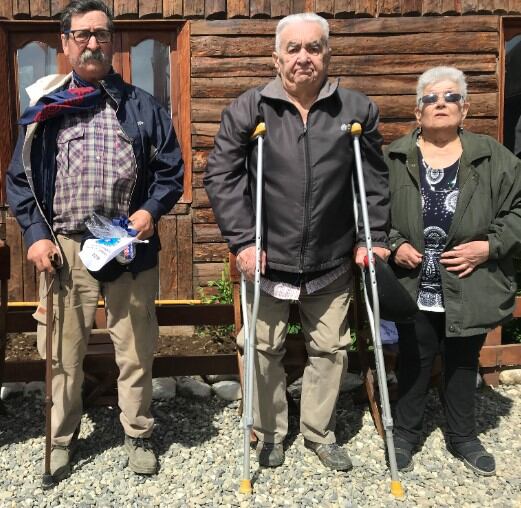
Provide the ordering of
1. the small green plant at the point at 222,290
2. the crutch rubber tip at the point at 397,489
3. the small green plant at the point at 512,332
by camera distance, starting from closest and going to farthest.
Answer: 1. the crutch rubber tip at the point at 397,489
2. the small green plant at the point at 512,332
3. the small green plant at the point at 222,290

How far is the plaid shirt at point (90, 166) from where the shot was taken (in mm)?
2900

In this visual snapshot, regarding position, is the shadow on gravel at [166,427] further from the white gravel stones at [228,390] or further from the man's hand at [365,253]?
the man's hand at [365,253]

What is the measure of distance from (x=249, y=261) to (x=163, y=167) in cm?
68

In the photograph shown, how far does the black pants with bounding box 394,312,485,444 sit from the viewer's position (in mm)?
3203

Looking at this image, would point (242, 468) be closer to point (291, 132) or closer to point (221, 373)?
point (221, 373)

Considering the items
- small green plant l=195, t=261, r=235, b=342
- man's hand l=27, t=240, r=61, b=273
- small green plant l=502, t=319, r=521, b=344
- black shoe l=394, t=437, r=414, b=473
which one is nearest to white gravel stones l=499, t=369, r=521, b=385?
small green plant l=502, t=319, r=521, b=344

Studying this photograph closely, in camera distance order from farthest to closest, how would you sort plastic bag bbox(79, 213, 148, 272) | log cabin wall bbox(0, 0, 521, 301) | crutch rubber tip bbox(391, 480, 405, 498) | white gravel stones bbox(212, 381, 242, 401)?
1. log cabin wall bbox(0, 0, 521, 301)
2. white gravel stones bbox(212, 381, 242, 401)
3. crutch rubber tip bbox(391, 480, 405, 498)
4. plastic bag bbox(79, 213, 148, 272)

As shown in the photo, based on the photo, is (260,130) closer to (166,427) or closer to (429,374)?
(429,374)

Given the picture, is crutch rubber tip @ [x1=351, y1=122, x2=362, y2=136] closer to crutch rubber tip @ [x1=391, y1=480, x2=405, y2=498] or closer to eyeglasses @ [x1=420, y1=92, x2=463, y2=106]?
eyeglasses @ [x1=420, y1=92, x2=463, y2=106]

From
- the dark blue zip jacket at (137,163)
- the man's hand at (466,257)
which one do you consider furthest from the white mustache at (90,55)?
the man's hand at (466,257)

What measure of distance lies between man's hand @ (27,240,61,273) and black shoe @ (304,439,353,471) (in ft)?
5.78

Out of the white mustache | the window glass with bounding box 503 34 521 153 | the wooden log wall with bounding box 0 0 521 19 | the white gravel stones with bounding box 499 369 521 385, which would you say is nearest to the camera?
the white mustache

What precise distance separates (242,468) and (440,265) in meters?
1.49

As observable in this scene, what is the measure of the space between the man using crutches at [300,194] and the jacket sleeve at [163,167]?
18 centimetres
